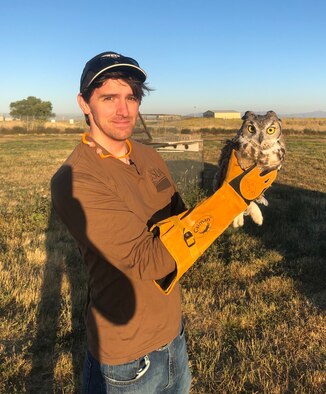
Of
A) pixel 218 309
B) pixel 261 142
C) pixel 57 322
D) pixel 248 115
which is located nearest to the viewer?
pixel 261 142

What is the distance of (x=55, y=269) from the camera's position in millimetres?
6383

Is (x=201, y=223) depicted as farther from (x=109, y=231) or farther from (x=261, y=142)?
(x=261, y=142)

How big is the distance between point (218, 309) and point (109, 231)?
12.0 ft

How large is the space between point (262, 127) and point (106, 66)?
45.6 inches

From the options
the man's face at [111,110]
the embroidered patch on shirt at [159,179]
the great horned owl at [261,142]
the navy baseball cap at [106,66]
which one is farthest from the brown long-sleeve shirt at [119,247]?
the great horned owl at [261,142]

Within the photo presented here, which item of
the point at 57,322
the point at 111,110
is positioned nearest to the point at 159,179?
the point at 111,110

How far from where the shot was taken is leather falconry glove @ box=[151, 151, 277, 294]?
6.17 ft

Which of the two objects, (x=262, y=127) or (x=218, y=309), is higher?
(x=262, y=127)

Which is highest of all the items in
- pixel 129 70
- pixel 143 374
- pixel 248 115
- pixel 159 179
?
pixel 129 70

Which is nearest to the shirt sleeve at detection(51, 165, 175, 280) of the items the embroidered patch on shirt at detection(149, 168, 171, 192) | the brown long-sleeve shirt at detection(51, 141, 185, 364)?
the brown long-sleeve shirt at detection(51, 141, 185, 364)

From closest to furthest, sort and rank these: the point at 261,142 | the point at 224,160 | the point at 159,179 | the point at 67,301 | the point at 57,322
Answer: the point at 159,179 < the point at 261,142 < the point at 224,160 < the point at 57,322 < the point at 67,301

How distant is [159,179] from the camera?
2467 millimetres

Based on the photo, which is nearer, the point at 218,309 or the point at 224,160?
the point at 224,160

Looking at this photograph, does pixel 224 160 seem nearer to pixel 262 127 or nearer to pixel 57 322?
pixel 262 127
